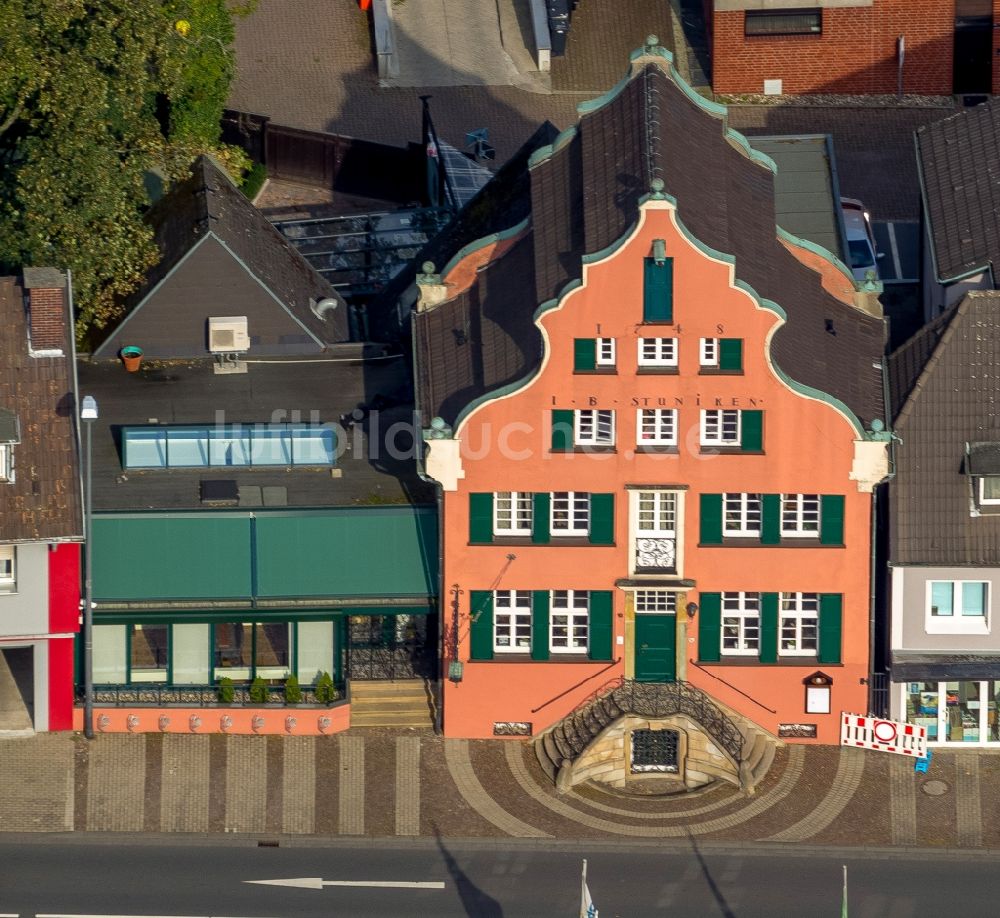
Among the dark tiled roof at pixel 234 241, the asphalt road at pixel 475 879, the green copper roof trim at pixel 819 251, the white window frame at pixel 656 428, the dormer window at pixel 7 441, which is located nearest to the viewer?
the asphalt road at pixel 475 879

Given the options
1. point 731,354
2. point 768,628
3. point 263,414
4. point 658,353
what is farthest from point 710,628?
point 263,414

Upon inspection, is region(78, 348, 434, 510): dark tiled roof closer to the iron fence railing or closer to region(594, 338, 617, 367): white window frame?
the iron fence railing

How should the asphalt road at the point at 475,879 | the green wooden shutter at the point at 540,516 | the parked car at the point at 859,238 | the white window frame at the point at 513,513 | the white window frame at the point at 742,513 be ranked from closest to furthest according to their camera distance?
the asphalt road at the point at 475,879
the green wooden shutter at the point at 540,516
the white window frame at the point at 742,513
the white window frame at the point at 513,513
the parked car at the point at 859,238

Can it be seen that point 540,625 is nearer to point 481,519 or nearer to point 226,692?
point 481,519

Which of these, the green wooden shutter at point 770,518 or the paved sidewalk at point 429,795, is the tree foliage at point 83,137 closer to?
the paved sidewalk at point 429,795

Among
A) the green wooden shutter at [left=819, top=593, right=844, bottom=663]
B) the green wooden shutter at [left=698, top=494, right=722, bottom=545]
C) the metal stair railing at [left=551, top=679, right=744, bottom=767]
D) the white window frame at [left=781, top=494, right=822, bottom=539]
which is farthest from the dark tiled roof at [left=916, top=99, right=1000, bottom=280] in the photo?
the metal stair railing at [left=551, top=679, right=744, bottom=767]

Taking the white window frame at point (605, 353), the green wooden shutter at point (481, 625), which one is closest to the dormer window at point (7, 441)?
the green wooden shutter at point (481, 625)

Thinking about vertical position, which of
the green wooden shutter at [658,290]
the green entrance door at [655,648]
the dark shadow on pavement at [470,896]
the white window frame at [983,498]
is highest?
the green wooden shutter at [658,290]
